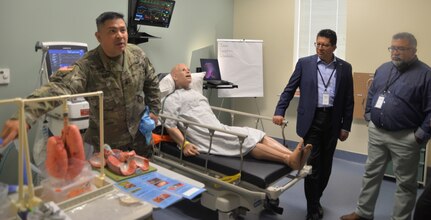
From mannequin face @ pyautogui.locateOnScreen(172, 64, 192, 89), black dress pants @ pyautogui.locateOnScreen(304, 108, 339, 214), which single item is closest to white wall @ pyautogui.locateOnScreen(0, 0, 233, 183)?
mannequin face @ pyautogui.locateOnScreen(172, 64, 192, 89)

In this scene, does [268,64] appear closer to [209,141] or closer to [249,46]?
[249,46]

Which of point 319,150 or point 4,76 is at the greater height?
point 4,76

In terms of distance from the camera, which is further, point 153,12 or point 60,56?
Answer: point 153,12

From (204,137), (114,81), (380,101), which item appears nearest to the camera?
(114,81)

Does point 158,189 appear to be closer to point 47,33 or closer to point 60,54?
point 60,54

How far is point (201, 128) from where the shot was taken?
2896mm

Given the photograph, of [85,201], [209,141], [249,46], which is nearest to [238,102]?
[249,46]

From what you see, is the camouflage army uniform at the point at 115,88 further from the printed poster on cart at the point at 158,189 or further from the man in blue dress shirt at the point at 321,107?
the man in blue dress shirt at the point at 321,107

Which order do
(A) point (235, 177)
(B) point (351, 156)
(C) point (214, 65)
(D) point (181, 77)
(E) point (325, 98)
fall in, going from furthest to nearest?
(C) point (214, 65), (B) point (351, 156), (D) point (181, 77), (E) point (325, 98), (A) point (235, 177)

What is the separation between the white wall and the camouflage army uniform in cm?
62

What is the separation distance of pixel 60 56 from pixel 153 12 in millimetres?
1284

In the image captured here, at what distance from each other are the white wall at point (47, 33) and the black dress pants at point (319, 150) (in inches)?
79.2

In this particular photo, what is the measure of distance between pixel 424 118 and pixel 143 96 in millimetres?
1994

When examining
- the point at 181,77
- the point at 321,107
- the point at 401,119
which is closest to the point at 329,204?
the point at 321,107
